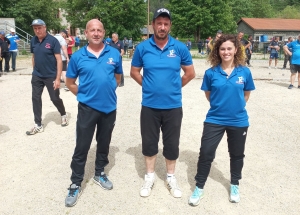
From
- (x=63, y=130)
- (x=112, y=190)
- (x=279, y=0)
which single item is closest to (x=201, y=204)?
(x=112, y=190)

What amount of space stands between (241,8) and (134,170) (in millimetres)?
69337

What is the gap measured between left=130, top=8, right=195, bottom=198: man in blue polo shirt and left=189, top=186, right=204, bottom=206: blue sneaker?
0.58 feet

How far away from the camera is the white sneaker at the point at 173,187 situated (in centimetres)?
339

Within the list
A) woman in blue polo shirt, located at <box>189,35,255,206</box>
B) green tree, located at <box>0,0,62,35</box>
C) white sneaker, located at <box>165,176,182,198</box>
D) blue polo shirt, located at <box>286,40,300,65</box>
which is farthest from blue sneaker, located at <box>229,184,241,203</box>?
green tree, located at <box>0,0,62,35</box>

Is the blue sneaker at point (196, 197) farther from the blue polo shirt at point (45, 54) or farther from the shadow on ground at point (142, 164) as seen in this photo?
the blue polo shirt at point (45, 54)

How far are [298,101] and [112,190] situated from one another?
6688mm

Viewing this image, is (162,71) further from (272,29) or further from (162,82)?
(272,29)

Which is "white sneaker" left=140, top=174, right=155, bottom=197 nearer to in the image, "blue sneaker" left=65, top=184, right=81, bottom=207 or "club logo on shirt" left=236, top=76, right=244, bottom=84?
"blue sneaker" left=65, top=184, right=81, bottom=207

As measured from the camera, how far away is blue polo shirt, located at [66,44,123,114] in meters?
3.13

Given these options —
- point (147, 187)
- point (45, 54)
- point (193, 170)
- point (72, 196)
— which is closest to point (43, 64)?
point (45, 54)

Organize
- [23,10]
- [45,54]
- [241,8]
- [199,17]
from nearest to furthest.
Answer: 1. [45,54]
2. [23,10]
3. [199,17]
4. [241,8]

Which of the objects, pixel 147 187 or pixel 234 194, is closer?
pixel 234 194

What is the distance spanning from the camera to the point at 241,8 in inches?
2598

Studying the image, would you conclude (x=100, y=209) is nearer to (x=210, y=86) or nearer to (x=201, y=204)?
(x=201, y=204)
